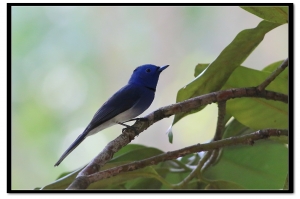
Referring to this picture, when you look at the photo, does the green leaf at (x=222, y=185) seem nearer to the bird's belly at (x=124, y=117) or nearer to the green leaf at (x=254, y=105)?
the green leaf at (x=254, y=105)

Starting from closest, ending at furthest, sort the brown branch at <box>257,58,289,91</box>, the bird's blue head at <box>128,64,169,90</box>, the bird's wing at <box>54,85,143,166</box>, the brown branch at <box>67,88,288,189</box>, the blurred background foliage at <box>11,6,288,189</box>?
the brown branch at <box>67,88,288,189</box>
the brown branch at <box>257,58,289,91</box>
the bird's wing at <box>54,85,143,166</box>
the bird's blue head at <box>128,64,169,90</box>
the blurred background foliage at <box>11,6,288,189</box>

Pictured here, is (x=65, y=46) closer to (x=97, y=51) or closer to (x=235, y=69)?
(x=97, y=51)

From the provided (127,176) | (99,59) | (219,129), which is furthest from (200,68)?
(99,59)

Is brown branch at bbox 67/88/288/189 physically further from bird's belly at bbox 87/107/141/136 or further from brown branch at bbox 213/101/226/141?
bird's belly at bbox 87/107/141/136

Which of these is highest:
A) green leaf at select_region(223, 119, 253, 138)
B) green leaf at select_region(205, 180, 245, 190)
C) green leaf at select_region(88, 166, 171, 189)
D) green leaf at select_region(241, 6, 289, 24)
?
green leaf at select_region(241, 6, 289, 24)

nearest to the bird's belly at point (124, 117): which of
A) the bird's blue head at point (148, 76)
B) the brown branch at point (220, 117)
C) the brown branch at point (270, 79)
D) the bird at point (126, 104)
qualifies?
the bird at point (126, 104)

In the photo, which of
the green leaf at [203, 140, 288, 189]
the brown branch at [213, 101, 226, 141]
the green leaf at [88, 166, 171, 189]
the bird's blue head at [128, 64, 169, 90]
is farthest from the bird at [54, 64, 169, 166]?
the green leaf at [203, 140, 288, 189]
